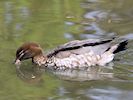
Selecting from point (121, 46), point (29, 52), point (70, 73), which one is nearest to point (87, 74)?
point (70, 73)

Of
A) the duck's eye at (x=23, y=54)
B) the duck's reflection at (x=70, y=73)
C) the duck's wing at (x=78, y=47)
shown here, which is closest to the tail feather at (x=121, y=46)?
the duck's wing at (x=78, y=47)

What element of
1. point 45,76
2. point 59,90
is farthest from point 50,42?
point 59,90

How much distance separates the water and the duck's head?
16 cm

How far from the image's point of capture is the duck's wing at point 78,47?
10195 millimetres

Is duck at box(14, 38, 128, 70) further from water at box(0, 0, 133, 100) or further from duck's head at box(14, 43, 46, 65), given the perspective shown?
water at box(0, 0, 133, 100)

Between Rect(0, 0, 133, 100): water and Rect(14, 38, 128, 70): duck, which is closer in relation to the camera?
Rect(0, 0, 133, 100): water

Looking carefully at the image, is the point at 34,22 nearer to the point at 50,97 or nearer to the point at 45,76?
the point at 45,76

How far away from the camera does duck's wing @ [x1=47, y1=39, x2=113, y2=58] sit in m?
10.2

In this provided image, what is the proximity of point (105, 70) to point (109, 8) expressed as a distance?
4.40m

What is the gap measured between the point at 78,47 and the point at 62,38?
1.42 meters

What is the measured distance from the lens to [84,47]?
10.3 metres

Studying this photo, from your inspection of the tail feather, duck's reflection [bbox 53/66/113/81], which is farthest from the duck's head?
the tail feather

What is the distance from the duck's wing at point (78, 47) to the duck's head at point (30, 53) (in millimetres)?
220

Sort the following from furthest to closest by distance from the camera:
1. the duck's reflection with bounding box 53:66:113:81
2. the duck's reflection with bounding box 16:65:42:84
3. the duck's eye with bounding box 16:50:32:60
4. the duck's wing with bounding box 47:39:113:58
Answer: the duck's eye with bounding box 16:50:32:60 < the duck's wing with bounding box 47:39:113:58 < the duck's reflection with bounding box 16:65:42:84 < the duck's reflection with bounding box 53:66:113:81
